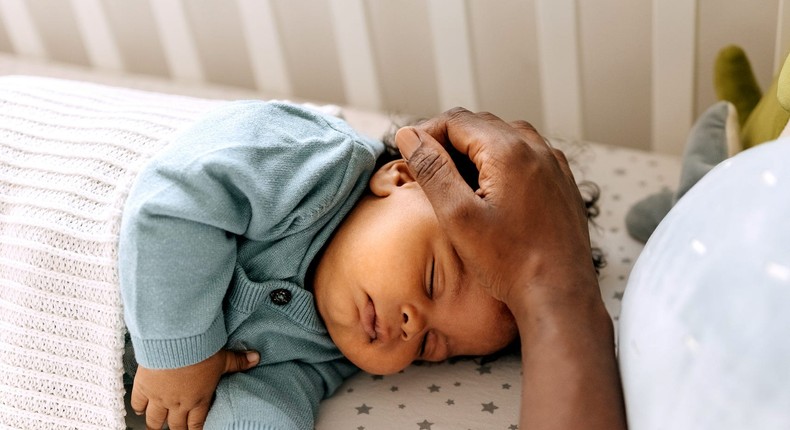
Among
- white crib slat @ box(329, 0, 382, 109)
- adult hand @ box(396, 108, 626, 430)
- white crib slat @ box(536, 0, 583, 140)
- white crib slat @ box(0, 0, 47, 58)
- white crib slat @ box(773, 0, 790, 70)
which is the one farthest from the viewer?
white crib slat @ box(0, 0, 47, 58)

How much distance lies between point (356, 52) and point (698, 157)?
574 mm

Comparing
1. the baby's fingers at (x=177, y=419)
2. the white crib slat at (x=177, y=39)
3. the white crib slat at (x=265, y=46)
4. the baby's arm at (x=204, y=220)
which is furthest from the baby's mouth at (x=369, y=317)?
the white crib slat at (x=177, y=39)

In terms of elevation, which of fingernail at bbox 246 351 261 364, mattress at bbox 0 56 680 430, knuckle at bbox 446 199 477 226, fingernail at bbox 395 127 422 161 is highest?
fingernail at bbox 395 127 422 161

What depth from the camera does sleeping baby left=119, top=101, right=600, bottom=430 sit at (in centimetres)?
90

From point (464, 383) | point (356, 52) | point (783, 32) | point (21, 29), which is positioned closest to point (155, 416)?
point (464, 383)

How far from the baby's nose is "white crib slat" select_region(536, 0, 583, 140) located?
0.54 meters

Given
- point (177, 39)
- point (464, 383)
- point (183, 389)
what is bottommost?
point (464, 383)

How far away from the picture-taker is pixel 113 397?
3.18ft

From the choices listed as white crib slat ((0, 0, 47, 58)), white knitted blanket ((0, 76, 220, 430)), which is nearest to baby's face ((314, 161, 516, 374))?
white knitted blanket ((0, 76, 220, 430))

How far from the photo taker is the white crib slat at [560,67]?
1.29 m

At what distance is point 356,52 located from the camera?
145 cm

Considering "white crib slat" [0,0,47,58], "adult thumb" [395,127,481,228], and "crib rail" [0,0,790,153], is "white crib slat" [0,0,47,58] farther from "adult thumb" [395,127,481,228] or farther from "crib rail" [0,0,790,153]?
"adult thumb" [395,127,481,228]

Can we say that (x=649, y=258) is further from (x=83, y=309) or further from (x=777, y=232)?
(x=83, y=309)

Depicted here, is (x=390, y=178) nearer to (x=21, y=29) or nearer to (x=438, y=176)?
(x=438, y=176)
